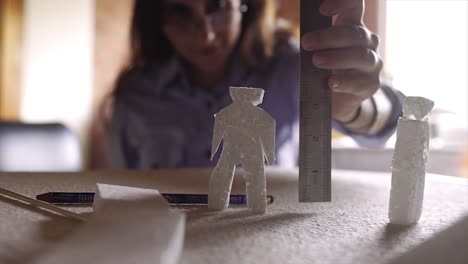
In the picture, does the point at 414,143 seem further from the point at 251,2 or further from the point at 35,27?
the point at 35,27

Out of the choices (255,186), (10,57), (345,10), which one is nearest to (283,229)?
(255,186)

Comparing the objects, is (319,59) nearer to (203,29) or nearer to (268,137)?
(268,137)

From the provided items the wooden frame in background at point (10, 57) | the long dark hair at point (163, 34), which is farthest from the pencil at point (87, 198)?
the wooden frame in background at point (10, 57)

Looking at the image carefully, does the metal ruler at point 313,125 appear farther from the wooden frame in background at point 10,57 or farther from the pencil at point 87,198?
the wooden frame in background at point 10,57

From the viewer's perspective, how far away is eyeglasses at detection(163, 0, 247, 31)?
1.42m

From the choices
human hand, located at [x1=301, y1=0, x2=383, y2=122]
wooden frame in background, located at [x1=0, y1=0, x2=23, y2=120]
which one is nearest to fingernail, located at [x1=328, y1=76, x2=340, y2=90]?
human hand, located at [x1=301, y1=0, x2=383, y2=122]

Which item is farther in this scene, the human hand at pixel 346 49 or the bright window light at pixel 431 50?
the bright window light at pixel 431 50

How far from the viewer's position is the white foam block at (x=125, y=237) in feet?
0.98

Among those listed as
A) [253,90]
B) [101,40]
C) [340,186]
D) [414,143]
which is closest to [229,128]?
[253,90]

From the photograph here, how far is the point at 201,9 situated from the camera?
4.60ft

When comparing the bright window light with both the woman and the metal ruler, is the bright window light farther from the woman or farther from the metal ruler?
the woman

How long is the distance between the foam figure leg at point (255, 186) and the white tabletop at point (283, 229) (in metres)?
0.01

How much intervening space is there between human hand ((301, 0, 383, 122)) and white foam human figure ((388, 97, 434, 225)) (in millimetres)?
119

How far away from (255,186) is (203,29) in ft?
3.20
